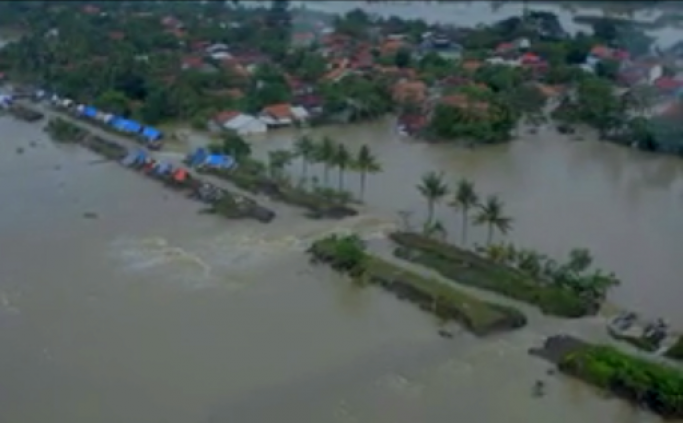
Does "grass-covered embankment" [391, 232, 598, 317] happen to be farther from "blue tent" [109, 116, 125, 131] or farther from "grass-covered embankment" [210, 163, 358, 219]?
"blue tent" [109, 116, 125, 131]

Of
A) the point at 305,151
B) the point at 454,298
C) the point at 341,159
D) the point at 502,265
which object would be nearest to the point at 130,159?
the point at 305,151

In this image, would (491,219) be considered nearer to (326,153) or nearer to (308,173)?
(326,153)

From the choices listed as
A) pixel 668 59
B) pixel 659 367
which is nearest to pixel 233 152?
pixel 659 367

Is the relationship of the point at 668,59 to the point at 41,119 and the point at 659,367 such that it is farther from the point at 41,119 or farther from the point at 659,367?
the point at 659,367

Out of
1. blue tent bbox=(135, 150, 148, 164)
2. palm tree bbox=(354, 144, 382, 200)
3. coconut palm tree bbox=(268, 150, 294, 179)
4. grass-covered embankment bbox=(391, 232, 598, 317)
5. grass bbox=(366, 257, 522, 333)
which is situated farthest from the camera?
blue tent bbox=(135, 150, 148, 164)

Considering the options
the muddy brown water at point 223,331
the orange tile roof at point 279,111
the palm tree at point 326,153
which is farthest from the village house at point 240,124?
the palm tree at point 326,153

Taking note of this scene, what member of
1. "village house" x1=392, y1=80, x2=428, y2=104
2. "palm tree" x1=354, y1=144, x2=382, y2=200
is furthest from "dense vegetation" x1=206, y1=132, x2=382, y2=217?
"village house" x1=392, y1=80, x2=428, y2=104
